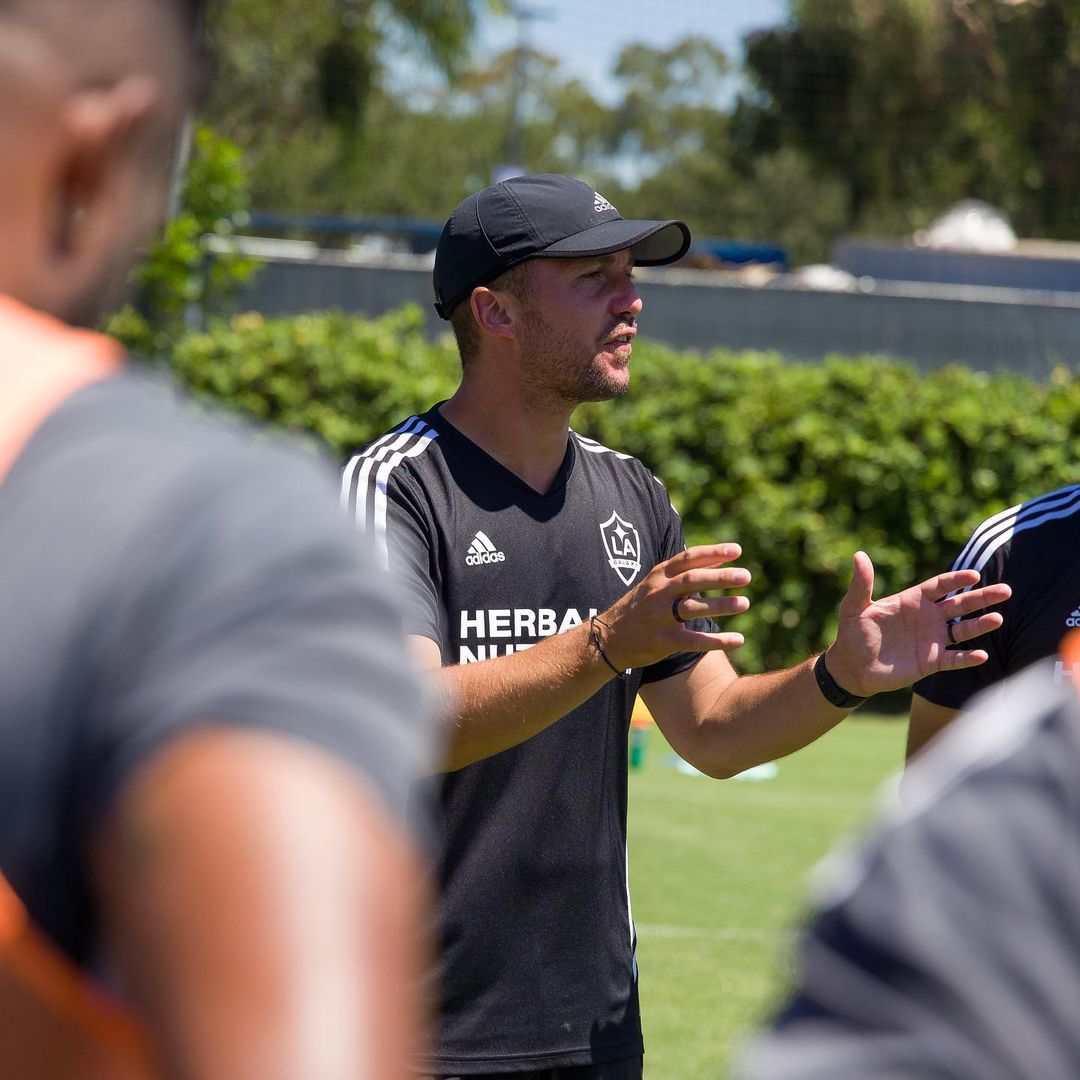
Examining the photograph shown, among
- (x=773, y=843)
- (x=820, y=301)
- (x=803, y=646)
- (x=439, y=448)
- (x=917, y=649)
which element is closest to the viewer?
(x=917, y=649)

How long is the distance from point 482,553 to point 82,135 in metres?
2.52

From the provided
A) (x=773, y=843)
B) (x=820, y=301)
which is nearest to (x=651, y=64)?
(x=820, y=301)

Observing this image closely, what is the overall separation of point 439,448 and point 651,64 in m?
79.8

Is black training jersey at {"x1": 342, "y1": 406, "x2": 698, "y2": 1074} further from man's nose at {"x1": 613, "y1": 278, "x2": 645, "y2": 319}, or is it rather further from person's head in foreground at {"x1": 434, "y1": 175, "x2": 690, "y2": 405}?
man's nose at {"x1": 613, "y1": 278, "x2": 645, "y2": 319}

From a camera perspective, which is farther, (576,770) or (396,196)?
(396,196)

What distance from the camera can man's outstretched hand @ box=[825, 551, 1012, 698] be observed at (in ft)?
11.1

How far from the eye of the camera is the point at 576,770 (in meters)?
3.53

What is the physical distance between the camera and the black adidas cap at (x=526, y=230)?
3.91 metres

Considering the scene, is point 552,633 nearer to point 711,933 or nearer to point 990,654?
point 990,654

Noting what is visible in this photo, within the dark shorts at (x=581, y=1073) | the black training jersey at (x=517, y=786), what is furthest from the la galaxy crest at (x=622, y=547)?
the dark shorts at (x=581, y=1073)

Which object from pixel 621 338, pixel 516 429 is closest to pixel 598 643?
pixel 516 429

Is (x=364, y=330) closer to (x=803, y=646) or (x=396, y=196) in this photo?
(x=803, y=646)

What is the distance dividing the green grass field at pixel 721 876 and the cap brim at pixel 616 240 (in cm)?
209

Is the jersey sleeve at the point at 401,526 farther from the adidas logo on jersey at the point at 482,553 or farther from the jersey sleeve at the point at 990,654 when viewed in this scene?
the jersey sleeve at the point at 990,654
